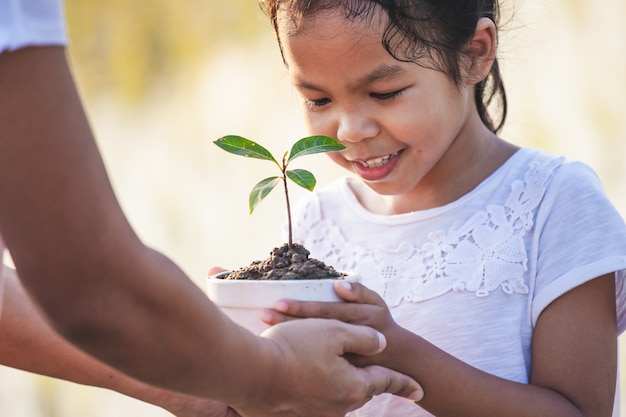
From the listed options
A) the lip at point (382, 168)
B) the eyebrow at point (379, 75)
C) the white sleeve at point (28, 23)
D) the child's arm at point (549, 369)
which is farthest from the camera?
the lip at point (382, 168)

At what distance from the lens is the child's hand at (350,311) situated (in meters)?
1.47

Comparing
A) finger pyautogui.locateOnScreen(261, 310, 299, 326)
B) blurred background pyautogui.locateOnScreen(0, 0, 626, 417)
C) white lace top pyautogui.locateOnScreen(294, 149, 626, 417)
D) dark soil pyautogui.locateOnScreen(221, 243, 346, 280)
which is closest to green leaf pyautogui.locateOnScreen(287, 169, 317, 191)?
dark soil pyautogui.locateOnScreen(221, 243, 346, 280)

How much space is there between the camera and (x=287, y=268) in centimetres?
156

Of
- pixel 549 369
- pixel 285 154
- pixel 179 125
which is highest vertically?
pixel 179 125

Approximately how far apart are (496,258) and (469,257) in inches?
2.4

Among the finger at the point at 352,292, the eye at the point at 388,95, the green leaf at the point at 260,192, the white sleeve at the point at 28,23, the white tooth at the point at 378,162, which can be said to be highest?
the white sleeve at the point at 28,23

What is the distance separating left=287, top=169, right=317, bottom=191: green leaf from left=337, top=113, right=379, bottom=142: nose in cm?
25

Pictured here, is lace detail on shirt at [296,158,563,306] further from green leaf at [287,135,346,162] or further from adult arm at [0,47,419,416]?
adult arm at [0,47,419,416]

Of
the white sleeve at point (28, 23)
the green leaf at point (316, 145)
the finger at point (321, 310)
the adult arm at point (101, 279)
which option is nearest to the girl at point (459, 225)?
the finger at point (321, 310)

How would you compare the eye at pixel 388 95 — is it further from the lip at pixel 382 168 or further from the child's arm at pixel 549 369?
the child's arm at pixel 549 369

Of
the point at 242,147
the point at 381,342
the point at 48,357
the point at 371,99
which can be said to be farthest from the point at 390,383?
the point at 48,357

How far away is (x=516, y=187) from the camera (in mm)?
1994

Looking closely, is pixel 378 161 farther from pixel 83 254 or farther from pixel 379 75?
pixel 83 254

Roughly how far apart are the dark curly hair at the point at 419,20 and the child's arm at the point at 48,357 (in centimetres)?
77
